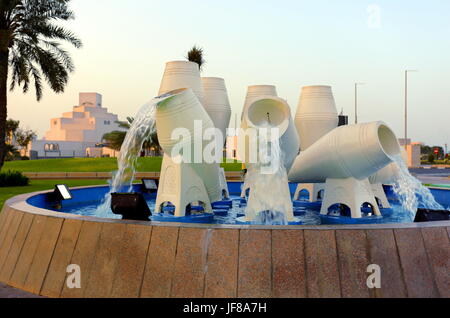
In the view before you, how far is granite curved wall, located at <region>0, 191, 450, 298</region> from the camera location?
5012 millimetres

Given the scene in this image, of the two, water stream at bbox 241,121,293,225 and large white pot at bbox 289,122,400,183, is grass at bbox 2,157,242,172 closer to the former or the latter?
large white pot at bbox 289,122,400,183

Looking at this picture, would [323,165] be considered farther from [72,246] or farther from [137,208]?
[72,246]

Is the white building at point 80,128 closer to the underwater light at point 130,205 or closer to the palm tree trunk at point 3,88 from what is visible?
the palm tree trunk at point 3,88

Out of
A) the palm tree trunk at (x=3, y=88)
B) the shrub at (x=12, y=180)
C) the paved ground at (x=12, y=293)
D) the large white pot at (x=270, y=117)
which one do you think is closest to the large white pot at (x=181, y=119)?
the large white pot at (x=270, y=117)

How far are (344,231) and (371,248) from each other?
1.27 feet

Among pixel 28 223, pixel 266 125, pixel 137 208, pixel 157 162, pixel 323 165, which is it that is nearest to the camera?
pixel 28 223

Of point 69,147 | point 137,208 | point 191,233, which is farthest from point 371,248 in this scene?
point 69,147

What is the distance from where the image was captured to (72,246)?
5.82 metres

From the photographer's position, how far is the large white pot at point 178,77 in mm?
10523

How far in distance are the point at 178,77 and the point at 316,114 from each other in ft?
13.8

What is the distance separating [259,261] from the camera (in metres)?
5.09

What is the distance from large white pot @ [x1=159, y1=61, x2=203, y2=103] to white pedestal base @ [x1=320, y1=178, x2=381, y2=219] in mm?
4084

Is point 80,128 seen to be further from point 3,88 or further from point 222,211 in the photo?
point 222,211

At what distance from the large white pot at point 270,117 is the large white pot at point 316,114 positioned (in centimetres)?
300
